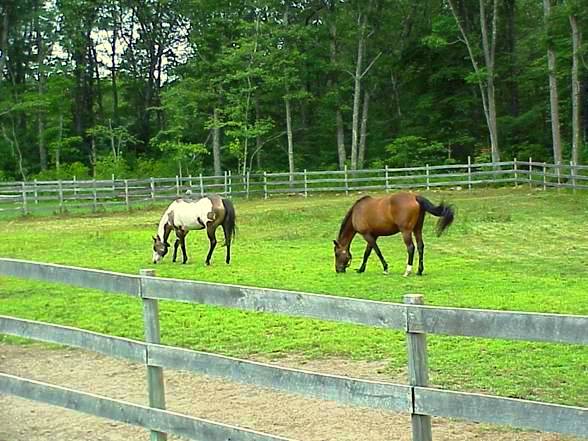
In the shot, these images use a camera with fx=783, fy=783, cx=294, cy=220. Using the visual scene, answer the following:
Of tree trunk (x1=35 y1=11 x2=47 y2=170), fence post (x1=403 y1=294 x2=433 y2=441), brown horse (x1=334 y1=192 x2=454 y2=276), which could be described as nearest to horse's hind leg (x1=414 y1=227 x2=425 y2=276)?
brown horse (x1=334 y1=192 x2=454 y2=276)

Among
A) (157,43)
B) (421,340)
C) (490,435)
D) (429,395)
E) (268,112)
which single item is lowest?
(490,435)

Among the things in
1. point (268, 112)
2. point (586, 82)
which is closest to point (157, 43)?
point (268, 112)

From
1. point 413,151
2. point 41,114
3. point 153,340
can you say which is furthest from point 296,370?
point 41,114

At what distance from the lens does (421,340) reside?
9.79 ft

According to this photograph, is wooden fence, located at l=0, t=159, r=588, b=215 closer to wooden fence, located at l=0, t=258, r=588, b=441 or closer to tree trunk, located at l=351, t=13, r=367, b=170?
tree trunk, located at l=351, t=13, r=367, b=170

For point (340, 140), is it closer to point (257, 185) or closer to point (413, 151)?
point (413, 151)

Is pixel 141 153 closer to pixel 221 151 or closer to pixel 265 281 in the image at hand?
pixel 221 151

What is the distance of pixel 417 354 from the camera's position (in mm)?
2988

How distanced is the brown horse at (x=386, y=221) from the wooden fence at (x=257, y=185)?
1655cm

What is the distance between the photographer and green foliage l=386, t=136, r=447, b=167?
39.1 meters

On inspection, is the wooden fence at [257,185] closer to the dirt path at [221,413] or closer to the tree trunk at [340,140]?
the tree trunk at [340,140]

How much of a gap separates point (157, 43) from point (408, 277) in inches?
1628

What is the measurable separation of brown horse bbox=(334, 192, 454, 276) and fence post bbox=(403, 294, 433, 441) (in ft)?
28.9

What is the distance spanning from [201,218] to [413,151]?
2705 cm
